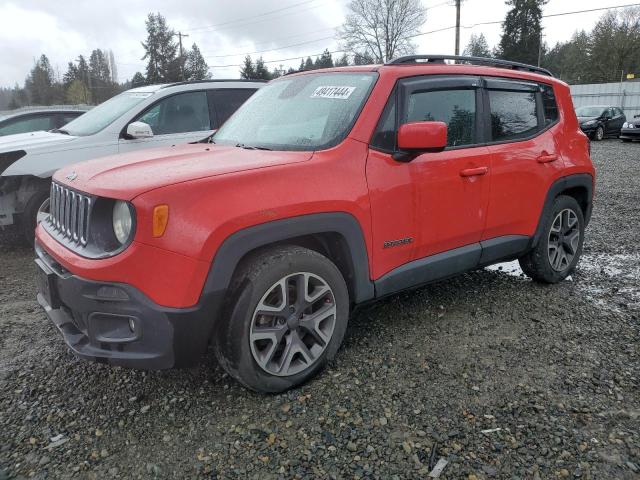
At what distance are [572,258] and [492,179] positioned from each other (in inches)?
59.5

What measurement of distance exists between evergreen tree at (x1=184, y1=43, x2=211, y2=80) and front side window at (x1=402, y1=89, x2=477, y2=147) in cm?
6337

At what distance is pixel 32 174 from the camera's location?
5.15 meters

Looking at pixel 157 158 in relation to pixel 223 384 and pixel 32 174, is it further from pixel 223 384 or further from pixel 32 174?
Result: pixel 32 174

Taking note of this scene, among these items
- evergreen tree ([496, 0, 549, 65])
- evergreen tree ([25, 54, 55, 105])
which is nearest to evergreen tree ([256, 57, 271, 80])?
evergreen tree ([496, 0, 549, 65])

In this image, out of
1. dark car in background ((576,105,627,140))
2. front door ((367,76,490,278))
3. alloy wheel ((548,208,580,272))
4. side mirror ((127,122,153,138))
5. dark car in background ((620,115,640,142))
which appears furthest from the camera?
dark car in background ((576,105,627,140))

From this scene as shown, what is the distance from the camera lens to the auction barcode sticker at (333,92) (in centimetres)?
316

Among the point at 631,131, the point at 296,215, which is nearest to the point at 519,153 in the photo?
the point at 296,215

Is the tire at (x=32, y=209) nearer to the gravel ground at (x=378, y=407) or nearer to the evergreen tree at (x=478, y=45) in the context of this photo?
the gravel ground at (x=378, y=407)

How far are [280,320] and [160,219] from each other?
0.85m

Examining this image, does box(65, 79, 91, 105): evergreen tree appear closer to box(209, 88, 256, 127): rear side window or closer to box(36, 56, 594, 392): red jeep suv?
box(209, 88, 256, 127): rear side window

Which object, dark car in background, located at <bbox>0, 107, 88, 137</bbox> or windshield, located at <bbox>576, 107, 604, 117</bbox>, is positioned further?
windshield, located at <bbox>576, 107, 604, 117</bbox>

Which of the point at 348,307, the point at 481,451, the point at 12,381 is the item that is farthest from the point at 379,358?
the point at 12,381

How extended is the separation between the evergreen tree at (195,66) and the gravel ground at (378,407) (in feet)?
209

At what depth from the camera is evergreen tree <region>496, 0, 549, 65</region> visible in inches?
2149
